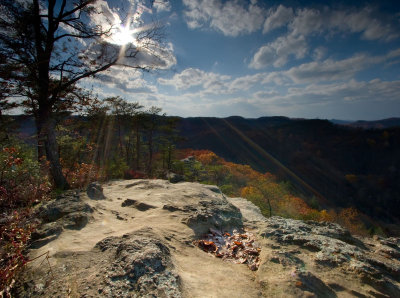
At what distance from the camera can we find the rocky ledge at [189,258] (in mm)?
1975

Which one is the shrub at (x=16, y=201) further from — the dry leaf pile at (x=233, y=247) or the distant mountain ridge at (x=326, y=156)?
the distant mountain ridge at (x=326, y=156)

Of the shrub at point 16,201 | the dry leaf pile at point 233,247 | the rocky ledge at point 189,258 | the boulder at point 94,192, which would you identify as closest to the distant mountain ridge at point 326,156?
the rocky ledge at point 189,258

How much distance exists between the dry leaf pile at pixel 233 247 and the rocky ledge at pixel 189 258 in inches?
0.7

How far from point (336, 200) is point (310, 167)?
20372 mm

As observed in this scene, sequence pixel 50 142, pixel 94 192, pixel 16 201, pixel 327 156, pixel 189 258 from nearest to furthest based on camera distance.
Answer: pixel 189 258 → pixel 16 201 → pixel 94 192 → pixel 50 142 → pixel 327 156

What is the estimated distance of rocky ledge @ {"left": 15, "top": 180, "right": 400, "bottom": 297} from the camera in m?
1.97

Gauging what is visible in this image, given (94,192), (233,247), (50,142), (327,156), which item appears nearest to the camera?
(233,247)

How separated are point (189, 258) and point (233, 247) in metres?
0.97

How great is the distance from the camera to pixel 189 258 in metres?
2.72

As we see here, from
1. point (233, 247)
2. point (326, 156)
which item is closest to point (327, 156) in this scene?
point (326, 156)

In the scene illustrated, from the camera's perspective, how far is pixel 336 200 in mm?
64125

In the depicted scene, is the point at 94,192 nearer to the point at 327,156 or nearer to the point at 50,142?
the point at 50,142

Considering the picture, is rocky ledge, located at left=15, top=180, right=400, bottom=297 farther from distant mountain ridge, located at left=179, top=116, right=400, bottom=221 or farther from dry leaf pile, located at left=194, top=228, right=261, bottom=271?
distant mountain ridge, located at left=179, top=116, right=400, bottom=221

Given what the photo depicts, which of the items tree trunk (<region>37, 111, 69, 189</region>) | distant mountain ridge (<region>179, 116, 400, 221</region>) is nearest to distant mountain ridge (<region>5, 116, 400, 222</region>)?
distant mountain ridge (<region>179, 116, 400, 221</region>)
